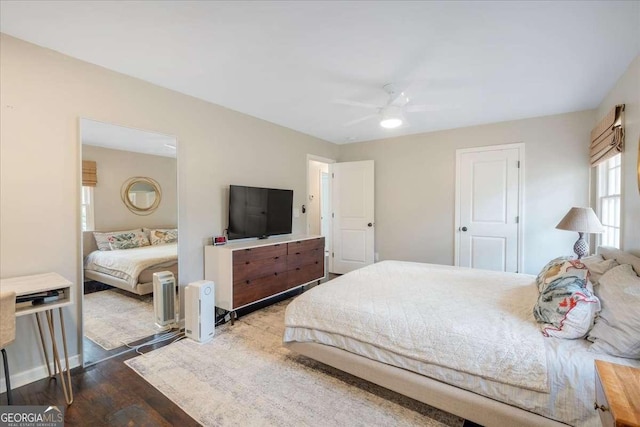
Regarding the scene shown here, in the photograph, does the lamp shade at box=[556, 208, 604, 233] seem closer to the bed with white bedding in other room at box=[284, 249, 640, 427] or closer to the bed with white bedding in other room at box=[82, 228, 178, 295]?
the bed with white bedding in other room at box=[284, 249, 640, 427]

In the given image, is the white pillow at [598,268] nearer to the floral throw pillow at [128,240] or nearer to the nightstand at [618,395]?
the nightstand at [618,395]

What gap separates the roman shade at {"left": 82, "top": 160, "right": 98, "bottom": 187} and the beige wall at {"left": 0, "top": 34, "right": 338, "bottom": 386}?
2.3 inches

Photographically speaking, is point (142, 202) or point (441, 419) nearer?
point (441, 419)

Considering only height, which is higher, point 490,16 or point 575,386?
point 490,16

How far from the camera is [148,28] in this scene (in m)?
→ 1.97

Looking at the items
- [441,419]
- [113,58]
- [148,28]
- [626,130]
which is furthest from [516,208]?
[113,58]

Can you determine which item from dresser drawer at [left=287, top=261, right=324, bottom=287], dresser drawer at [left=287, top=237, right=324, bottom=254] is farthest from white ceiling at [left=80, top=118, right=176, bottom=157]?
dresser drawer at [left=287, top=261, right=324, bottom=287]

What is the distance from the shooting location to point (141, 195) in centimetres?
288

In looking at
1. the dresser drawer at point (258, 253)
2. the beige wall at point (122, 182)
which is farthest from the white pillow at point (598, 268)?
the beige wall at point (122, 182)

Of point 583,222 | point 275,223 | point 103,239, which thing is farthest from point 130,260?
point 583,222

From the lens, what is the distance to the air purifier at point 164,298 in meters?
2.96

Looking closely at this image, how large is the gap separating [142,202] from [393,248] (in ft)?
12.4

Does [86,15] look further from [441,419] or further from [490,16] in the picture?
[441,419]

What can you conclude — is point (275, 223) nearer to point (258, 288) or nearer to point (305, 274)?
point (305, 274)
